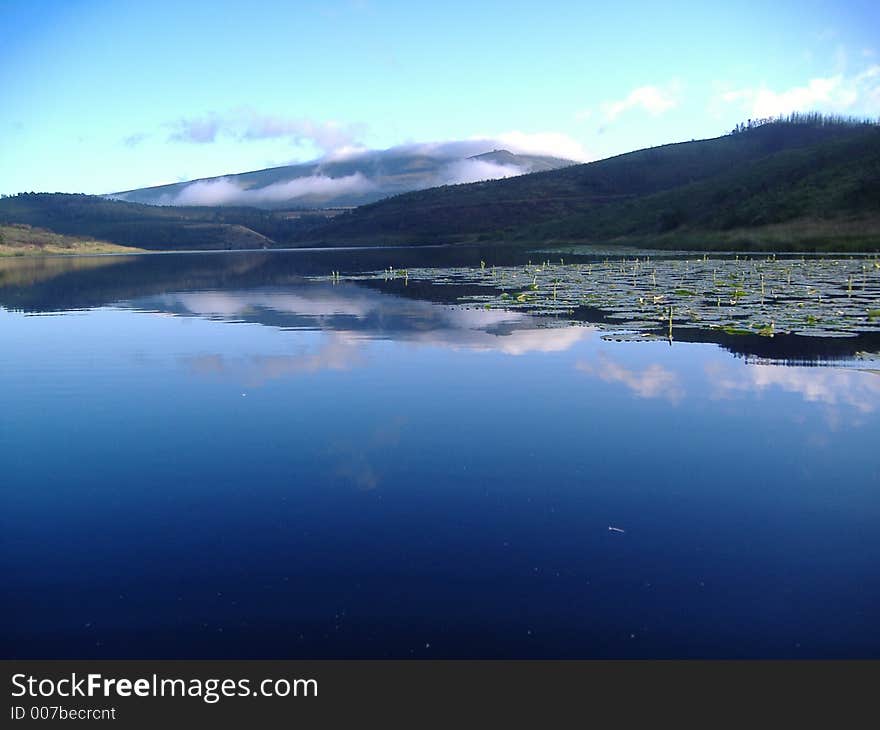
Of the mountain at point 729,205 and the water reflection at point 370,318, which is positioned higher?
the mountain at point 729,205

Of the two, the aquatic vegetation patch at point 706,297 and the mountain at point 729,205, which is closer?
the aquatic vegetation patch at point 706,297

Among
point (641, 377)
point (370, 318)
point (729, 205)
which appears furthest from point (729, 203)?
point (641, 377)

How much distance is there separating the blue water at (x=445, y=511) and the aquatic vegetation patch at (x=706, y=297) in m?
5.45

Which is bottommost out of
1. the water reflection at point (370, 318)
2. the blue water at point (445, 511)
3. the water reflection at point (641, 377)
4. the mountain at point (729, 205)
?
the blue water at point (445, 511)

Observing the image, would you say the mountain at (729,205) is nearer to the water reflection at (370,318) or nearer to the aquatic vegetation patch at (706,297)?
the aquatic vegetation patch at (706,297)

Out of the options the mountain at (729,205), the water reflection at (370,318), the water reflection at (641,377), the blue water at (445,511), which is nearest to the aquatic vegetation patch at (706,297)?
the water reflection at (370,318)

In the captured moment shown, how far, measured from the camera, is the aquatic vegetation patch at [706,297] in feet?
68.9

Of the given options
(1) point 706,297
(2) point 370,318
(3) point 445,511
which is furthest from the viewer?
(1) point 706,297

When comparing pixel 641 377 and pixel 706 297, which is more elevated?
pixel 706 297

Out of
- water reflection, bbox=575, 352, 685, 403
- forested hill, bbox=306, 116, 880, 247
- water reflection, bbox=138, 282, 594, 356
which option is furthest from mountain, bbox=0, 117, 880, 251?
water reflection, bbox=575, 352, 685, 403

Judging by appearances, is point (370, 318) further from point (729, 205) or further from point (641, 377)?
point (729, 205)

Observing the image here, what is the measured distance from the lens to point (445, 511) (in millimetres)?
8109

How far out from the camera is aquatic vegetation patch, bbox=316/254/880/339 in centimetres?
2102

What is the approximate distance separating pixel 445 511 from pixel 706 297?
22.9 meters
